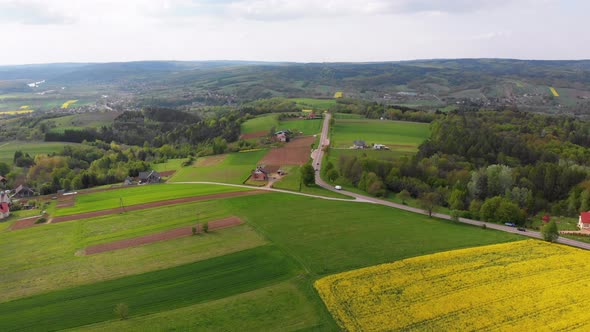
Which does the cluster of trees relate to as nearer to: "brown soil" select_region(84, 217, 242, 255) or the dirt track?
the dirt track

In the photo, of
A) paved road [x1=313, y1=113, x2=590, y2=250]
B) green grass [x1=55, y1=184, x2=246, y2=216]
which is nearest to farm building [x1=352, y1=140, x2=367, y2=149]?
paved road [x1=313, y1=113, x2=590, y2=250]

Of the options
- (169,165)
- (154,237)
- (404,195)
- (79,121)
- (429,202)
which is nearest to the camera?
(154,237)

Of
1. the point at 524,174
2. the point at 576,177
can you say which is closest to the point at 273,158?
the point at 524,174

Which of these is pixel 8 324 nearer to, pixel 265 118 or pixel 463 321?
pixel 463 321

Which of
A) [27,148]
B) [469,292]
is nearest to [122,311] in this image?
[469,292]

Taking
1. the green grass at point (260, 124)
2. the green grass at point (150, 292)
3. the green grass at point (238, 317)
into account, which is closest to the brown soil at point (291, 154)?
the green grass at point (260, 124)

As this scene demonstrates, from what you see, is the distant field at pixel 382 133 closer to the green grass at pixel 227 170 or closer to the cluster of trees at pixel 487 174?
the cluster of trees at pixel 487 174

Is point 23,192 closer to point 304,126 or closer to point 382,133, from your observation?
point 304,126
